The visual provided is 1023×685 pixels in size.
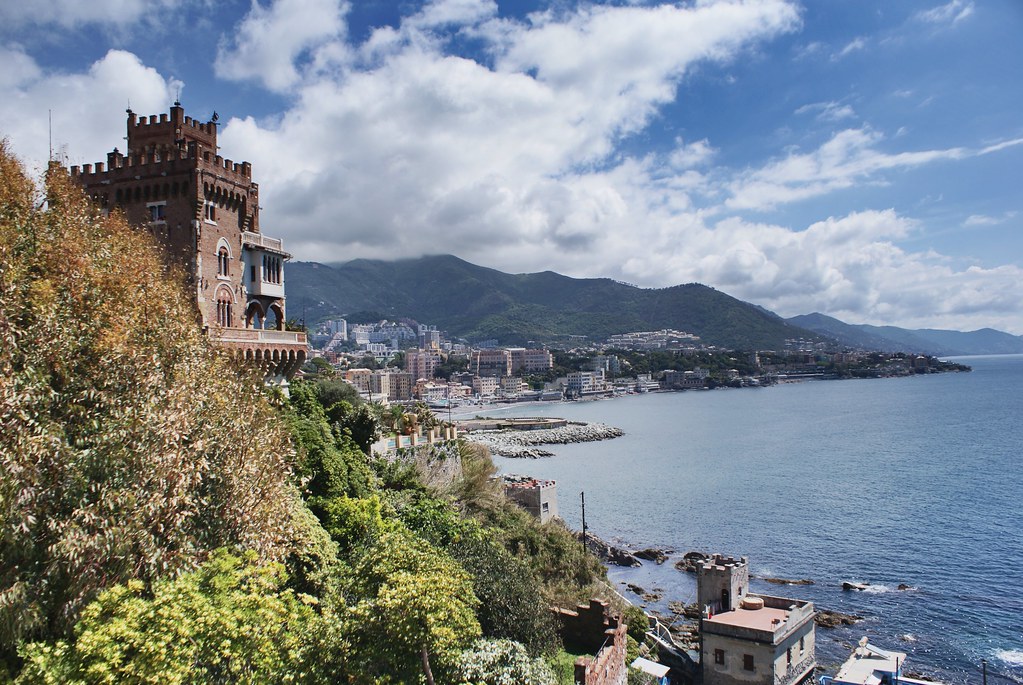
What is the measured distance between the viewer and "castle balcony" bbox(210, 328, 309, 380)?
20.7 metres

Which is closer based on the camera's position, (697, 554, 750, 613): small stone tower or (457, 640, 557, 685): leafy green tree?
(457, 640, 557, 685): leafy green tree

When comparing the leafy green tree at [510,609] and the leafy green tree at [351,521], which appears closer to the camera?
the leafy green tree at [510,609]

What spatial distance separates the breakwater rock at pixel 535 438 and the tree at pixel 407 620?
7327cm

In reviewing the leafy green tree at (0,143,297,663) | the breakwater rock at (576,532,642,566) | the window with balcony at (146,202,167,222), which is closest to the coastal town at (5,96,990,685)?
the window with balcony at (146,202,167,222)

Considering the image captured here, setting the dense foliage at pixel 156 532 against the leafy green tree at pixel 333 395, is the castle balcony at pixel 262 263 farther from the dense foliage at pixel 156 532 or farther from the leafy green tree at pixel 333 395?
the dense foliage at pixel 156 532

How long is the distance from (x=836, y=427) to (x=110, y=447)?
318 feet

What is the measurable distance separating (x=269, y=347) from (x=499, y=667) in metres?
14.3

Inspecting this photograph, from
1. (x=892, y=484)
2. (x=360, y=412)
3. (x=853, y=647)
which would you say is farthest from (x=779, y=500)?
(x=360, y=412)

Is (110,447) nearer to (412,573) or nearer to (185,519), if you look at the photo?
(185,519)

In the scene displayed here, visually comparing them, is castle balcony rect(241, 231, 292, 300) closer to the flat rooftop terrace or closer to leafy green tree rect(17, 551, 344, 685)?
leafy green tree rect(17, 551, 344, 685)

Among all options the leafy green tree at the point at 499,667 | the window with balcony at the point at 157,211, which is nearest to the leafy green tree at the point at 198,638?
the leafy green tree at the point at 499,667

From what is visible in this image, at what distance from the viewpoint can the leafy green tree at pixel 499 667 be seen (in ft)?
36.4

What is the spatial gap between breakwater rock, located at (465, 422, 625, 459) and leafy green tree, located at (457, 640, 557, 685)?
238ft

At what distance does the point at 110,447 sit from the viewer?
410 inches
